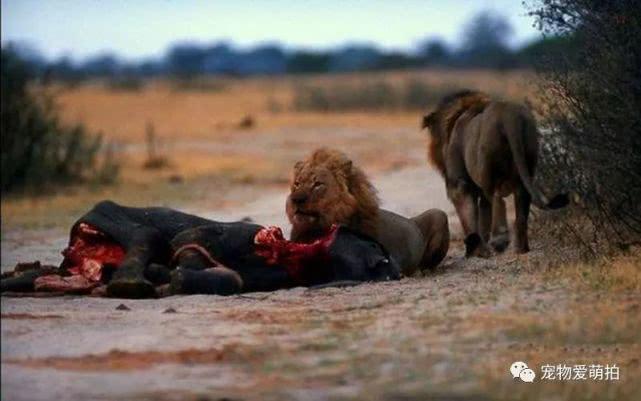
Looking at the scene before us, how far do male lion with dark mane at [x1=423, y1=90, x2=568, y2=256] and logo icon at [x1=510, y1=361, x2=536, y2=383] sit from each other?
3614mm

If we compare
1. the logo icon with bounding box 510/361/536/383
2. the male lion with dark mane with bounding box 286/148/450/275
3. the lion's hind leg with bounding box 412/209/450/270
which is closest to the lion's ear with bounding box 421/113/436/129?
the lion's hind leg with bounding box 412/209/450/270

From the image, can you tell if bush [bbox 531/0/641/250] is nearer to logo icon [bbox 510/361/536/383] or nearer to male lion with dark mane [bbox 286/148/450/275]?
male lion with dark mane [bbox 286/148/450/275]

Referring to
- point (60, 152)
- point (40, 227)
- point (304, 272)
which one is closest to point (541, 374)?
point (304, 272)

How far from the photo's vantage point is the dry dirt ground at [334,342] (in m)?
6.75

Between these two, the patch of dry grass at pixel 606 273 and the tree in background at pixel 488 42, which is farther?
the tree in background at pixel 488 42

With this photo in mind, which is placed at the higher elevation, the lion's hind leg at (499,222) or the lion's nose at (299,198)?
the lion's nose at (299,198)

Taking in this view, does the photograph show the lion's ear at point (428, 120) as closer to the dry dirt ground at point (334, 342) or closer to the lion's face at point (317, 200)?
the lion's face at point (317, 200)

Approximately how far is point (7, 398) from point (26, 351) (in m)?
0.75

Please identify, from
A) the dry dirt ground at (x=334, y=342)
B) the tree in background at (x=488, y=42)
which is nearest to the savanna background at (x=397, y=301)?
the dry dirt ground at (x=334, y=342)

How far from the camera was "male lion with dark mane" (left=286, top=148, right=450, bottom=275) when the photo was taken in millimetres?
10133

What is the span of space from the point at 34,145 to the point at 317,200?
12413 mm

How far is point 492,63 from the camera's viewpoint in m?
63.5

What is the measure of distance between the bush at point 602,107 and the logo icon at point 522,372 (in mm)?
3590

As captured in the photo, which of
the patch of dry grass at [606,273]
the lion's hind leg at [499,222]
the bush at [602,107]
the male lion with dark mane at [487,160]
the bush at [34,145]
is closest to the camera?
the patch of dry grass at [606,273]
